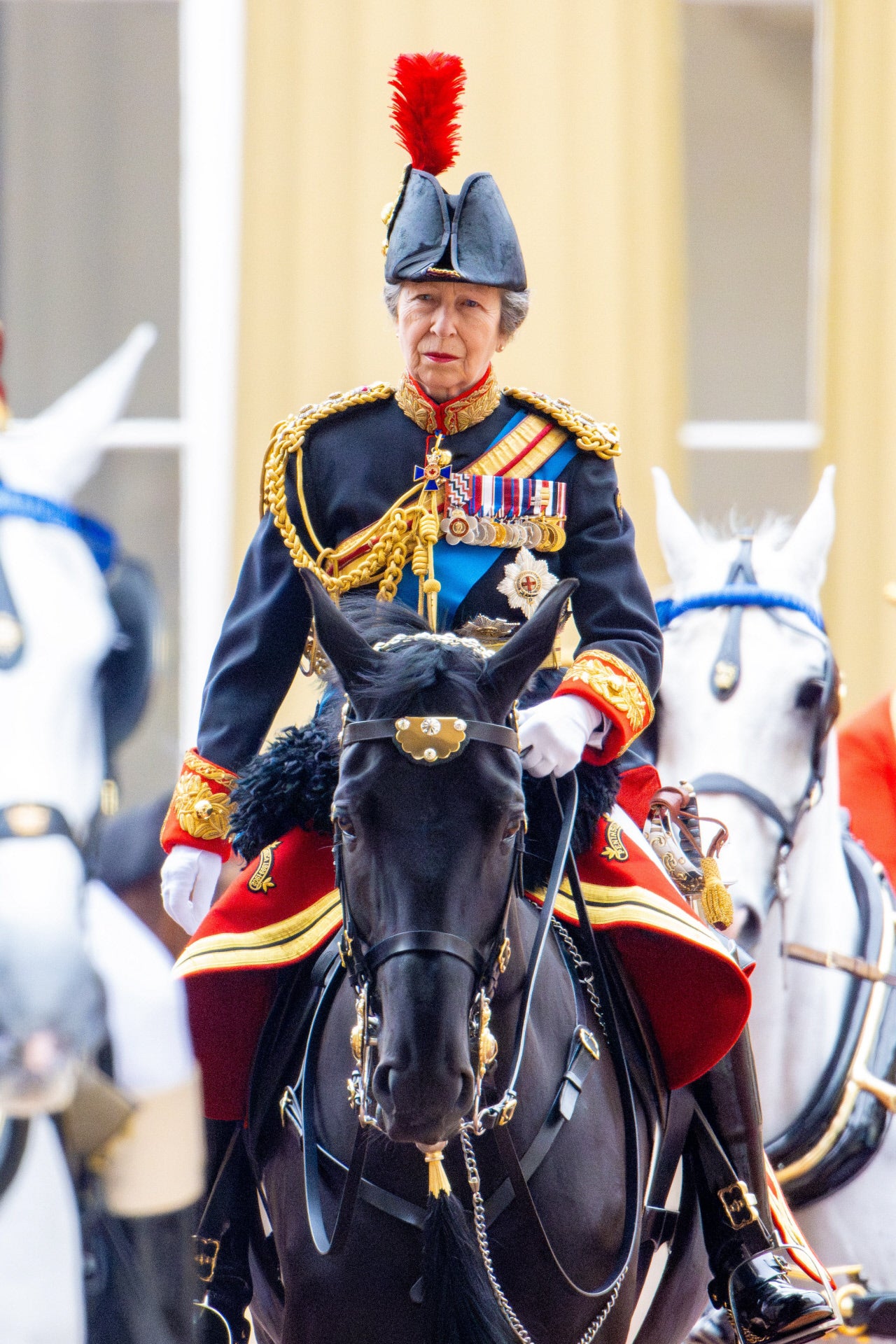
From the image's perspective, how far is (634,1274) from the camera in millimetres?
2783

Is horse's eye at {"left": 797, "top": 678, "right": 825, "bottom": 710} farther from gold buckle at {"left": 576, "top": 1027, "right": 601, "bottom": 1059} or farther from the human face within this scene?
gold buckle at {"left": 576, "top": 1027, "right": 601, "bottom": 1059}

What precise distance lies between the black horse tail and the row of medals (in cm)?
106

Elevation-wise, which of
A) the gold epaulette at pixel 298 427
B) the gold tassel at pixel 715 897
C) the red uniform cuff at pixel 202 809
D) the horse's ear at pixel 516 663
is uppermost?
the gold epaulette at pixel 298 427

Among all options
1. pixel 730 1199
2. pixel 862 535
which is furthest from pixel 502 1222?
pixel 862 535

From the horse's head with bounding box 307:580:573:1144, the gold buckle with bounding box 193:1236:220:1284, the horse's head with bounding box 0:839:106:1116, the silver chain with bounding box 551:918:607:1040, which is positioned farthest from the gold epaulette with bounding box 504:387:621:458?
the horse's head with bounding box 0:839:106:1116

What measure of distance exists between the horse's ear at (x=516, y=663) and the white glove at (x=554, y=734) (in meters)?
0.19

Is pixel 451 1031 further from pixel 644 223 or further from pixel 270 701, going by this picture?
pixel 644 223

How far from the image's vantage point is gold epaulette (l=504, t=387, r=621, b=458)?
10.1ft

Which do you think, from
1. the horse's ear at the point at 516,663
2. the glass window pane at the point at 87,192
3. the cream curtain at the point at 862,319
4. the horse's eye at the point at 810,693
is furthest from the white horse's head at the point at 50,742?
the cream curtain at the point at 862,319

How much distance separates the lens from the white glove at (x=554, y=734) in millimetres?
2613

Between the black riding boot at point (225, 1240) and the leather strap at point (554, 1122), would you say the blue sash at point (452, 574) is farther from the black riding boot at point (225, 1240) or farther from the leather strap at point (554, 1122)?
the black riding boot at point (225, 1240)

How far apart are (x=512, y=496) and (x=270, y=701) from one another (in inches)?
20.5

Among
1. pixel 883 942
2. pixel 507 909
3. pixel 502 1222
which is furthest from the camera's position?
pixel 883 942

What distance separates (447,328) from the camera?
2.92 meters
